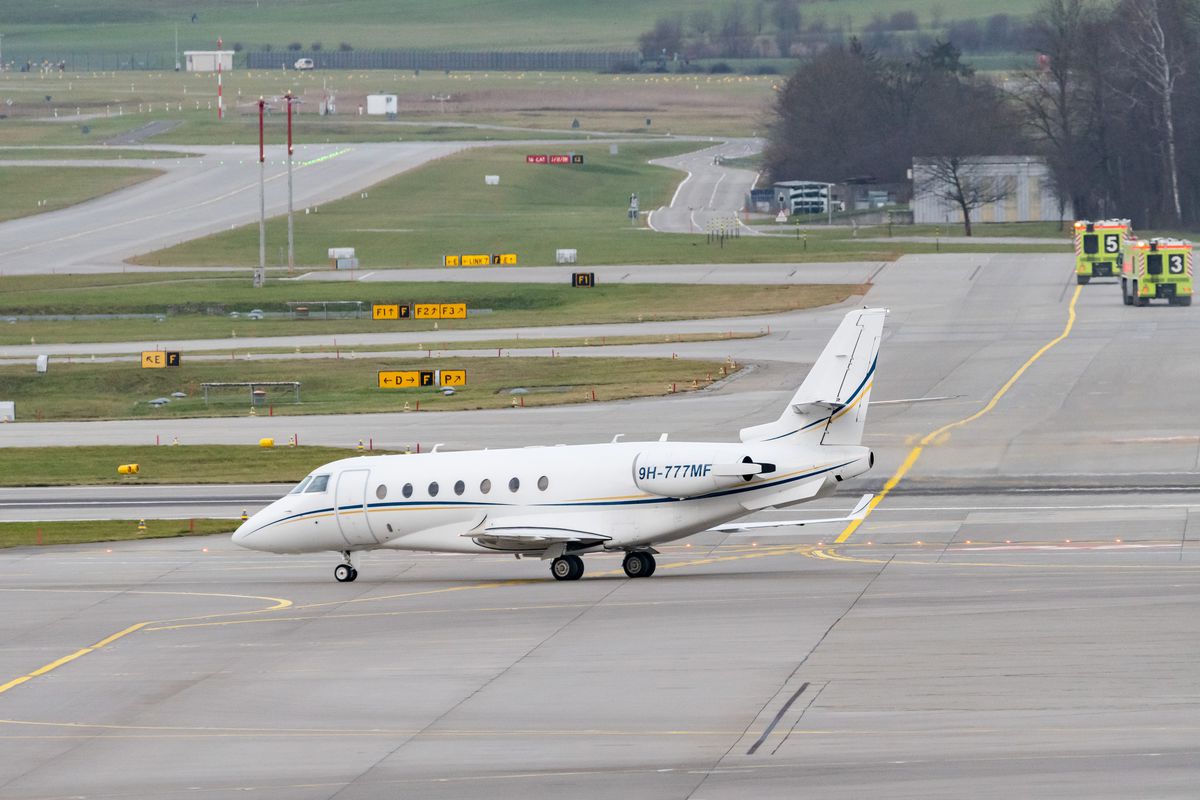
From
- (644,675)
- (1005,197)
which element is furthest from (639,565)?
(1005,197)

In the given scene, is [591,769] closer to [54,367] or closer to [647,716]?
[647,716]

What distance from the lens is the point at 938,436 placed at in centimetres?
6562

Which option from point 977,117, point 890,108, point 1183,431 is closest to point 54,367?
point 1183,431

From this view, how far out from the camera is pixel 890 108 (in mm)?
188250

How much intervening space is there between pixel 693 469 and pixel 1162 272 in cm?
6678

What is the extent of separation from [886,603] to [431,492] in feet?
39.7

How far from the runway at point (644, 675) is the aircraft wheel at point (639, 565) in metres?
1.11

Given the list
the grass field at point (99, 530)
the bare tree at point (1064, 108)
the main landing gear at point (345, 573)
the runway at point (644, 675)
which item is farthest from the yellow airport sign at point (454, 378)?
the bare tree at point (1064, 108)

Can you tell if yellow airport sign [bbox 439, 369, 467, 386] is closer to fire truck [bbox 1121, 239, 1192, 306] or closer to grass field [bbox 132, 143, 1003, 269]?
fire truck [bbox 1121, 239, 1192, 306]

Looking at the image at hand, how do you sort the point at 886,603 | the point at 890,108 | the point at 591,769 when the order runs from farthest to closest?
the point at 890,108 < the point at 886,603 < the point at 591,769

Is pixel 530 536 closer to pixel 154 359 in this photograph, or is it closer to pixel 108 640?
pixel 108 640

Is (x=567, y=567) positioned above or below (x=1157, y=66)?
below

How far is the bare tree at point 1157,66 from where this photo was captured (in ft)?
487

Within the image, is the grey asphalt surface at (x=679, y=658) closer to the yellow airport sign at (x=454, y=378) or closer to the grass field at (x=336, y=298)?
the yellow airport sign at (x=454, y=378)
